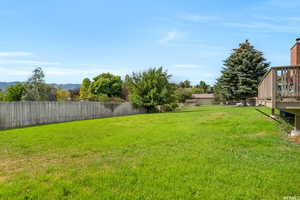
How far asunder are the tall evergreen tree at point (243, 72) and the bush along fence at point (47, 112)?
43.8 ft

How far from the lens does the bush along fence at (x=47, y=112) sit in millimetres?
10828

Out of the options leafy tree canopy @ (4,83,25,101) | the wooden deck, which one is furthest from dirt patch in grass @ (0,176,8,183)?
leafy tree canopy @ (4,83,25,101)

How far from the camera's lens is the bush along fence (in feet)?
35.5

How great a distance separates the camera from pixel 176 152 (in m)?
4.68

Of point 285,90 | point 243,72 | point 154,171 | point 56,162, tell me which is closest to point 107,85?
point 243,72

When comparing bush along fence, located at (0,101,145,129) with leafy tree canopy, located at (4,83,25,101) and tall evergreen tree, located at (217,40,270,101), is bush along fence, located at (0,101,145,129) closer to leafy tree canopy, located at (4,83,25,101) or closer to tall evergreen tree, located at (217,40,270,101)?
tall evergreen tree, located at (217,40,270,101)

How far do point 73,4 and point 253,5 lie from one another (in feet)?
31.7

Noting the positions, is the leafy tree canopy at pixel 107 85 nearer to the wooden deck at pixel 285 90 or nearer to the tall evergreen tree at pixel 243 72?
the tall evergreen tree at pixel 243 72

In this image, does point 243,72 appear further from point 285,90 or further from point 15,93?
point 15,93

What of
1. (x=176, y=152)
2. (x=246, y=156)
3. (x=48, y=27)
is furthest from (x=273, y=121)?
(x=48, y=27)

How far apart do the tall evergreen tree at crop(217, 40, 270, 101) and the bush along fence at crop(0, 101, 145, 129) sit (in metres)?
13.4

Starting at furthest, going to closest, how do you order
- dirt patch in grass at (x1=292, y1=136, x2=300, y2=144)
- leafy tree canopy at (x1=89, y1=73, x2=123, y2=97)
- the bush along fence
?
leafy tree canopy at (x1=89, y1=73, x2=123, y2=97) < the bush along fence < dirt patch in grass at (x1=292, y1=136, x2=300, y2=144)

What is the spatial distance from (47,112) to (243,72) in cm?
1966

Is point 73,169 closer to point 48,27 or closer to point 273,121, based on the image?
point 273,121
